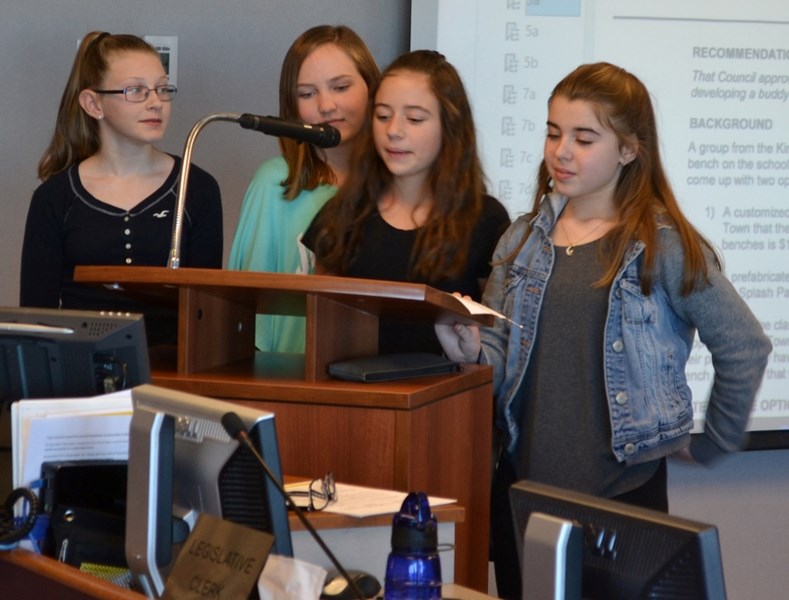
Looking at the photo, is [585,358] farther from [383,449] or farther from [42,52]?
[42,52]

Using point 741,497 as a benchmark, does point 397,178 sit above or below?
above

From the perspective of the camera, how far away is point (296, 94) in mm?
2691

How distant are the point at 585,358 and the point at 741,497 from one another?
5.37 feet

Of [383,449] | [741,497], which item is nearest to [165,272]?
[383,449]

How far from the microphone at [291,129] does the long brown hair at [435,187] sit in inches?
10.6

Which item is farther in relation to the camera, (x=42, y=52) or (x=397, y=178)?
(x=42, y=52)

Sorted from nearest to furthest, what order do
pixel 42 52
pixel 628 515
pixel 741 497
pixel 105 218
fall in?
1. pixel 628 515
2. pixel 105 218
3. pixel 42 52
4. pixel 741 497

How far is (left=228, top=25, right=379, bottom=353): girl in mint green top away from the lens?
8.58 ft

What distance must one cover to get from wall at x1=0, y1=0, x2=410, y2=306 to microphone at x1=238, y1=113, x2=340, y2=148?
126cm

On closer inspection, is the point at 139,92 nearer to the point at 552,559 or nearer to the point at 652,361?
the point at 652,361

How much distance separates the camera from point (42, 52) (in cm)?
326

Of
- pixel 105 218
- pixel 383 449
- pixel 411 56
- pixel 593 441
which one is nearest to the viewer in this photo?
pixel 383 449

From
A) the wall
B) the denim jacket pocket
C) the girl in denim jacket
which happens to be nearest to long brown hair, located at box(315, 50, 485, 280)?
the girl in denim jacket

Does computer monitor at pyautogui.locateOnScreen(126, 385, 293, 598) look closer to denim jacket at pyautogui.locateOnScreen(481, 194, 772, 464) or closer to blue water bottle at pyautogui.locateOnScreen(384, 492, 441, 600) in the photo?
blue water bottle at pyautogui.locateOnScreen(384, 492, 441, 600)
